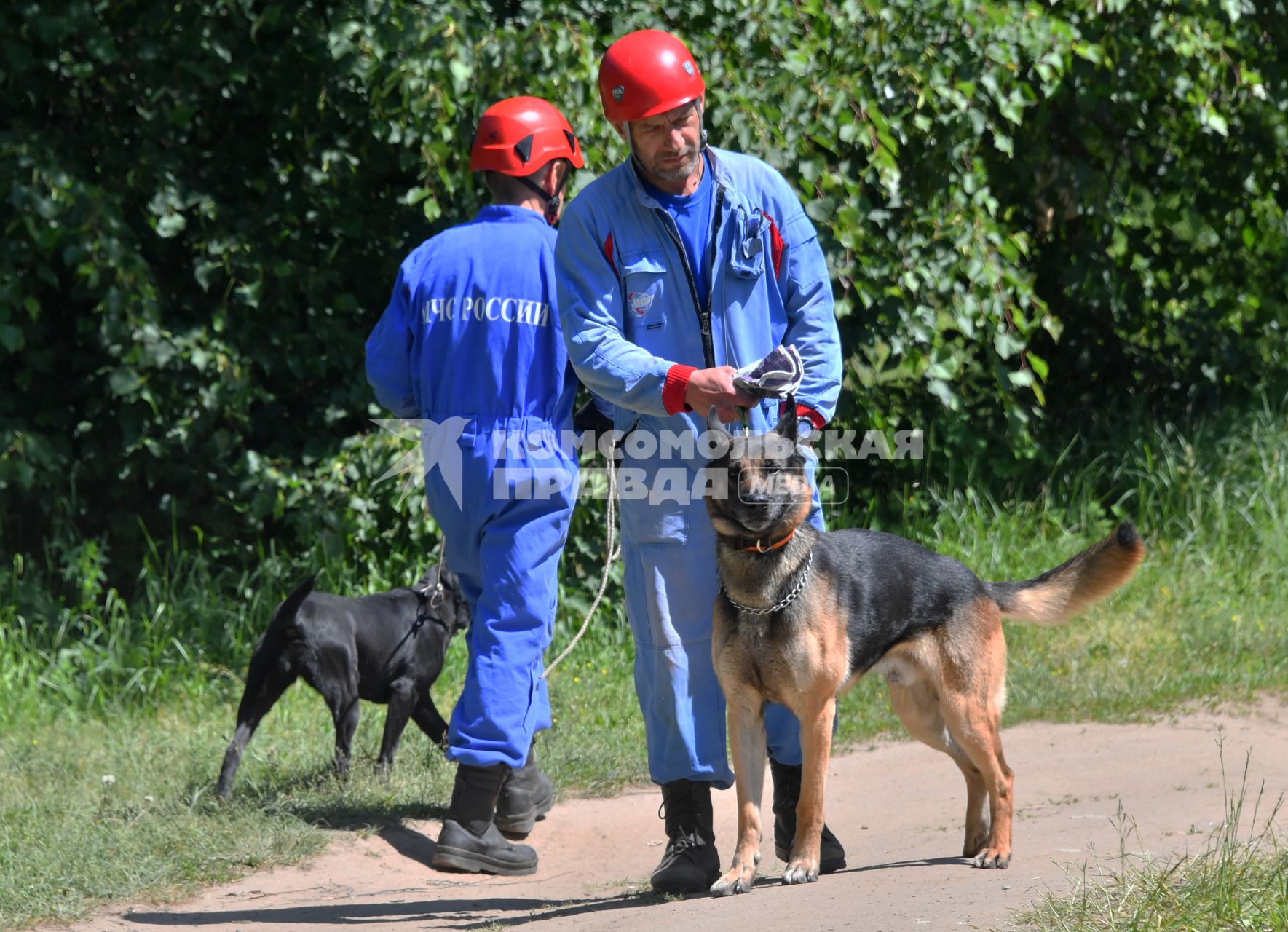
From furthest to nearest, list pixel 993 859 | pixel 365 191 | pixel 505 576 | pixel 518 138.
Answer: pixel 365 191 → pixel 518 138 → pixel 505 576 → pixel 993 859

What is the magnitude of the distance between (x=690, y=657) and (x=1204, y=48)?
5.16m

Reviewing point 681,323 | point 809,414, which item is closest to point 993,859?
point 809,414

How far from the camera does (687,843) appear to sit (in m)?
4.16

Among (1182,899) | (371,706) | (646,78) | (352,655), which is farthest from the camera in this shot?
(371,706)

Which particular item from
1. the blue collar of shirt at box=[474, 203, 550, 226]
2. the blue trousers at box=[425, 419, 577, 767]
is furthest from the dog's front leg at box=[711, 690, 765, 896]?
the blue collar of shirt at box=[474, 203, 550, 226]

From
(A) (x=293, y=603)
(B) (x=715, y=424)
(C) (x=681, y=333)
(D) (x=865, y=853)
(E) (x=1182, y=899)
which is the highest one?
(C) (x=681, y=333)

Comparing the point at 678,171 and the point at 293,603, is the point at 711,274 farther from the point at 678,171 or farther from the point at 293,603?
the point at 293,603

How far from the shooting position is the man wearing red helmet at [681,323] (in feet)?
13.0

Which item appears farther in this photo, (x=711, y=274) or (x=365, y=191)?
(x=365, y=191)

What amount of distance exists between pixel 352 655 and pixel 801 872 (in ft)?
6.64

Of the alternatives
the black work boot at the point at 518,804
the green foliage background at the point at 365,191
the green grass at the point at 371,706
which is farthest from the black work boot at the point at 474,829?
the green foliage background at the point at 365,191

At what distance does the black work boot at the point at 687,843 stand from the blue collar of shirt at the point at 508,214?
6.73ft

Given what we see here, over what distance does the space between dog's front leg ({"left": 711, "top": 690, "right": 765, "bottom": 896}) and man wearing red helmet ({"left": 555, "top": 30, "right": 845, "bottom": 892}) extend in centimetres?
16

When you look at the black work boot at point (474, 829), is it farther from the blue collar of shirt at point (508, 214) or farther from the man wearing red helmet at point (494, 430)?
the blue collar of shirt at point (508, 214)
